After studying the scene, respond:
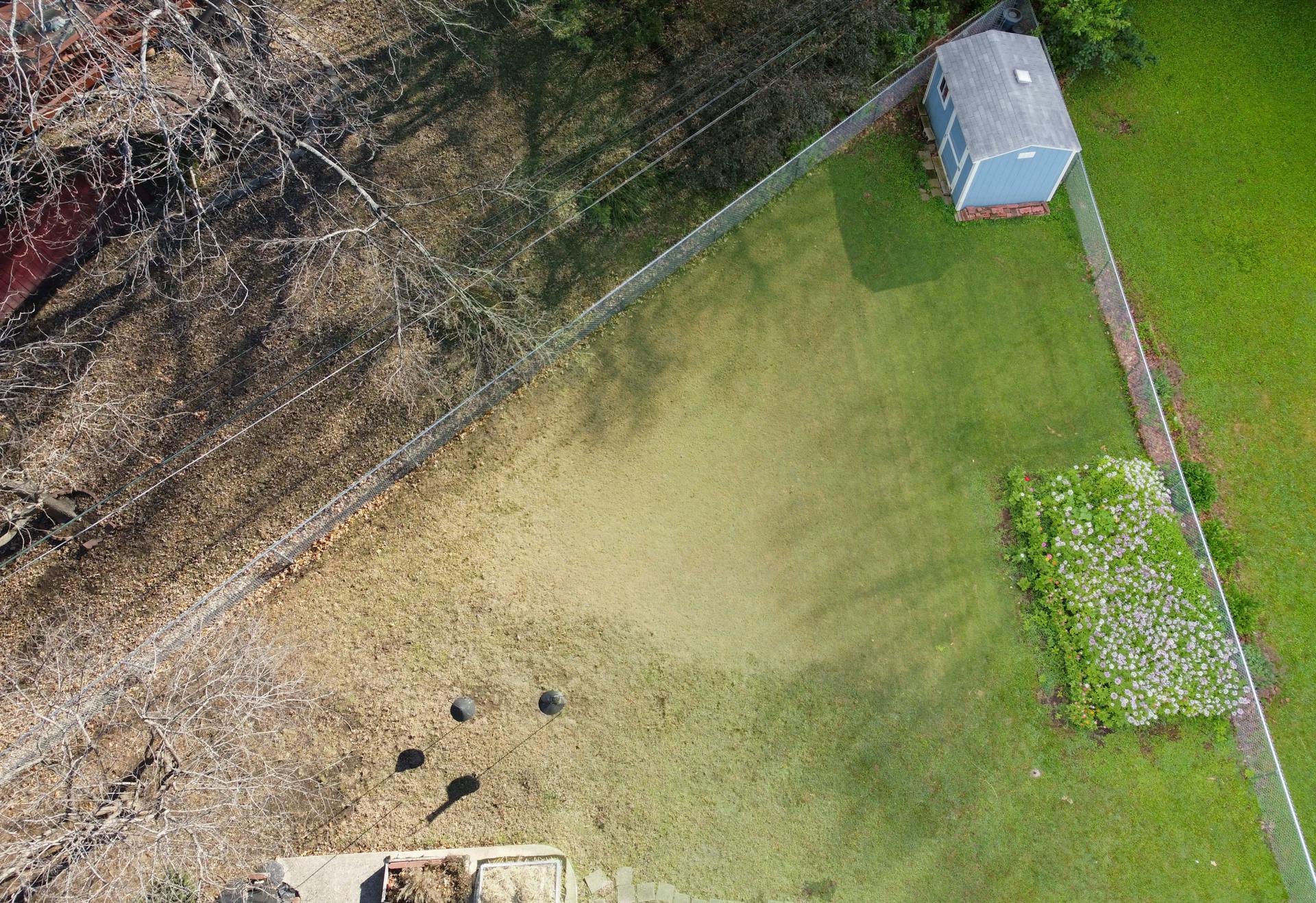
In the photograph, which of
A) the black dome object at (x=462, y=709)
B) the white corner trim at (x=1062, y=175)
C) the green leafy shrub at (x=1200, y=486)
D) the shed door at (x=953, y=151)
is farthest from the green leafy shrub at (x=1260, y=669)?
the black dome object at (x=462, y=709)

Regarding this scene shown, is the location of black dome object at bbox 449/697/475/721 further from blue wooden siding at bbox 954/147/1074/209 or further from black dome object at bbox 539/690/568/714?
blue wooden siding at bbox 954/147/1074/209

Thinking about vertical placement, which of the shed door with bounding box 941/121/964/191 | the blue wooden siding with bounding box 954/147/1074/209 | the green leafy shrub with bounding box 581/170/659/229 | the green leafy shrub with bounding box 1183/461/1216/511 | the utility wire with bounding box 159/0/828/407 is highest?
the utility wire with bounding box 159/0/828/407

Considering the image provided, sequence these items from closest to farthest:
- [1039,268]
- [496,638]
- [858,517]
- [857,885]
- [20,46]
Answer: [20,46] < [857,885] < [496,638] < [858,517] < [1039,268]

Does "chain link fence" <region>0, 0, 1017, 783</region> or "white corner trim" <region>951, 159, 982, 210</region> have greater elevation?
"chain link fence" <region>0, 0, 1017, 783</region>

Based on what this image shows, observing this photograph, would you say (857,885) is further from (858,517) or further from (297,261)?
(297,261)

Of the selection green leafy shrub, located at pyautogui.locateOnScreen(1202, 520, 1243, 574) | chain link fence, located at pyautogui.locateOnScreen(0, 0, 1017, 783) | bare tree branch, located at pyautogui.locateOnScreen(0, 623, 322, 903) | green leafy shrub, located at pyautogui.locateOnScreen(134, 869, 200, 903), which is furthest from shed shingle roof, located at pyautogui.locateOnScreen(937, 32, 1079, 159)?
green leafy shrub, located at pyautogui.locateOnScreen(134, 869, 200, 903)

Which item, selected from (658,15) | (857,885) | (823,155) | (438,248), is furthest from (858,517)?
(658,15)

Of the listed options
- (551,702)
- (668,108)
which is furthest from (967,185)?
(551,702)
